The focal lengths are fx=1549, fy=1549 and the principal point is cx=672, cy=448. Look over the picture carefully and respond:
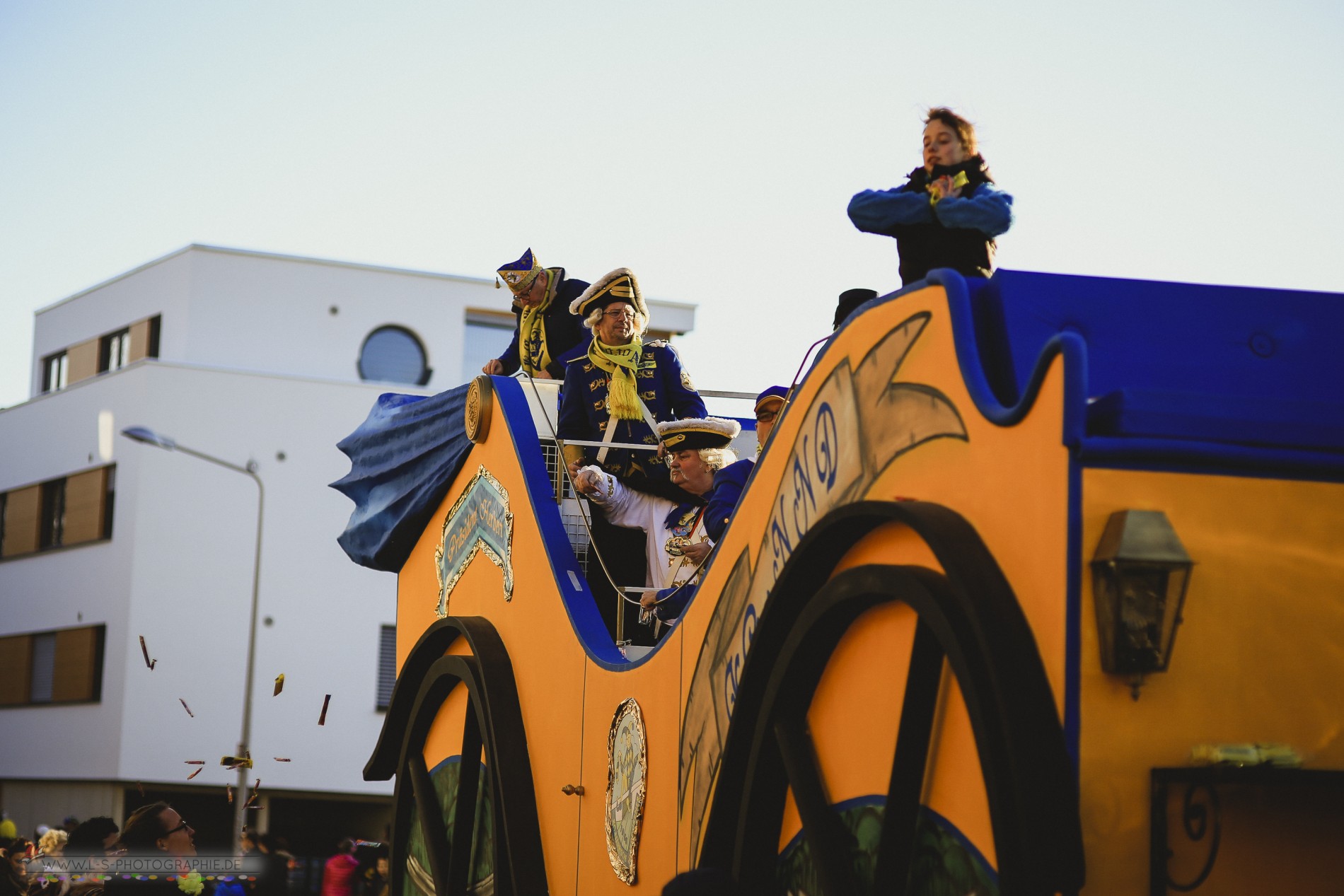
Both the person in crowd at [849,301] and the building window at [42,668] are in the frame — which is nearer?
the person in crowd at [849,301]

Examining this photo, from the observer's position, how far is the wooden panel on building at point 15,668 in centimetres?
3169

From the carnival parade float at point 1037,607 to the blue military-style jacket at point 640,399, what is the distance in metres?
2.46

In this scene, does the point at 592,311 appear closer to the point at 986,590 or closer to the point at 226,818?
the point at 986,590

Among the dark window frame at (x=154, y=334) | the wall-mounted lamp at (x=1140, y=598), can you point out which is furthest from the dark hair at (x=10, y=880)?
the dark window frame at (x=154, y=334)

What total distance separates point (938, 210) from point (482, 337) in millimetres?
30535

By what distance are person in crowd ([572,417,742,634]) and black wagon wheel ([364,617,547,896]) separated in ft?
2.57

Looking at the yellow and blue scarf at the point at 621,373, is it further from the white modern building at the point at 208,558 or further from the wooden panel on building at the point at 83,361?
the wooden panel on building at the point at 83,361

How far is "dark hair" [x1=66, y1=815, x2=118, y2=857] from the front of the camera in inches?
232

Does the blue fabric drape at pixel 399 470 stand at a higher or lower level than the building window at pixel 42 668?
higher

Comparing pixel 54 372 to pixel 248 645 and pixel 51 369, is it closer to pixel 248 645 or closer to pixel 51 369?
pixel 51 369

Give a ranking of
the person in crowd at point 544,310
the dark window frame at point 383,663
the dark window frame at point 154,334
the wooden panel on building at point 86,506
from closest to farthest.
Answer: the person in crowd at point 544,310 → the dark window frame at point 383,663 → the wooden panel on building at point 86,506 → the dark window frame at point 154,334

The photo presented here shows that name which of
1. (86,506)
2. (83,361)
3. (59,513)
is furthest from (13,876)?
(83,361)

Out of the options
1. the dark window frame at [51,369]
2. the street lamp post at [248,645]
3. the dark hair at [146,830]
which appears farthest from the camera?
the dark window frame at [51,369]

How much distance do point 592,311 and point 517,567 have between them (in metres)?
1.37
